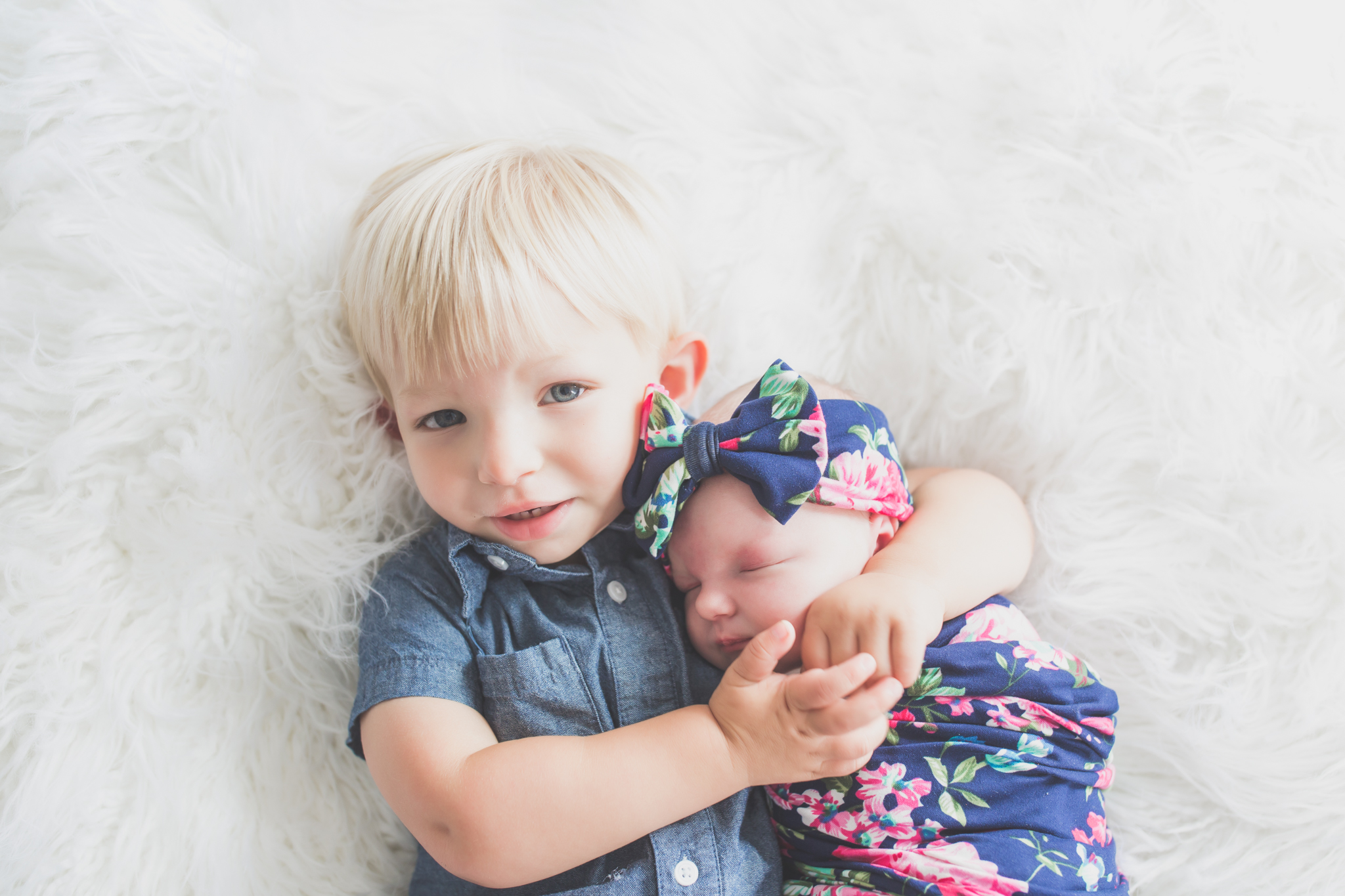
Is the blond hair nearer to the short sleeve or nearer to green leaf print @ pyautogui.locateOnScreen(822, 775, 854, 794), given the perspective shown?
the short sleeve

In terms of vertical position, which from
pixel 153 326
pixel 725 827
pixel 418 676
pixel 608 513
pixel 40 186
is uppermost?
pixel 40 186

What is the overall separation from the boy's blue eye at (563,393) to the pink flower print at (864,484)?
28 cm

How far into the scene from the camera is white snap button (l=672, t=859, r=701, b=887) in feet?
3.19

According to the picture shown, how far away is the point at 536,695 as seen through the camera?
1016 millimetres

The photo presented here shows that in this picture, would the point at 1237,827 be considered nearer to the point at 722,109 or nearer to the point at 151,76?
the point at 722,109

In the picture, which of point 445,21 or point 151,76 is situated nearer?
point 151,76

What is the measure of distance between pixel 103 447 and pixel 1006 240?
1.10 meters

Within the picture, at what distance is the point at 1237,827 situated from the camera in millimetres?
1059

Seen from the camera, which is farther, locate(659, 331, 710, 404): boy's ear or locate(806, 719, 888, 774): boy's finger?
locate(659, 331, 710, 404): boy's ear

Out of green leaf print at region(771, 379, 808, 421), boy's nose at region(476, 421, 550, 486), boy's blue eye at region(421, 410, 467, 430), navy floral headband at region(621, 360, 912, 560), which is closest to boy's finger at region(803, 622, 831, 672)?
navy floral headband at region(621, 360, 912, 560)

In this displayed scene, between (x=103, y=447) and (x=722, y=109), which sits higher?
(x=722, y=109)

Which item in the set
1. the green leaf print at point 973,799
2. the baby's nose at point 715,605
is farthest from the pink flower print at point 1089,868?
the baby's nose at point 715,605

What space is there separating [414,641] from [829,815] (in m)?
0.51

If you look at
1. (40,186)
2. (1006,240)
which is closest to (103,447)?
(40,186)
